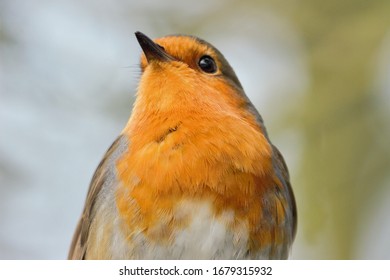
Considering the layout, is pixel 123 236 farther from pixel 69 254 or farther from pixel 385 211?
pixel 385 211

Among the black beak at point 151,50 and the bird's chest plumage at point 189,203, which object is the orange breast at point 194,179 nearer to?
the bird's chest plumage at point 189,203

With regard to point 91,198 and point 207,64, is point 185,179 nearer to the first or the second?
point 91,198

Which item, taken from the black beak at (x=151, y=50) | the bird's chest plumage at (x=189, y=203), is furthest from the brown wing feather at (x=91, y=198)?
the black beak at (x=151, y=50)

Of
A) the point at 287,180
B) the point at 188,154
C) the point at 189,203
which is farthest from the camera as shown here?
the point at 287,180

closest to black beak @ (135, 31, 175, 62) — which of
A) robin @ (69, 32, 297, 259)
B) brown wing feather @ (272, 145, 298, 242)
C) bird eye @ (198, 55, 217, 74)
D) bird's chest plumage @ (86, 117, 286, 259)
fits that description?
robin @ (69, 32, 297, 259)

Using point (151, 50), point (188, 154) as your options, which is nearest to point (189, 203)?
point (188, 154)

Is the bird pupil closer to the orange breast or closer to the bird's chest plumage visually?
the orange breast
